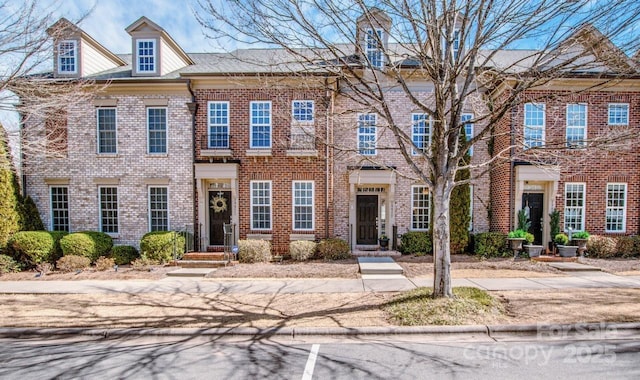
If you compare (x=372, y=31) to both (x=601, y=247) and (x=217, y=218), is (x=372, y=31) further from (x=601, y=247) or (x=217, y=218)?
(x=601, y=247)

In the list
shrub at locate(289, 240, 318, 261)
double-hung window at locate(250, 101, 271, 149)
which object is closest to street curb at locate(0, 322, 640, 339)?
shrub at locate(289, 240, 318, 261)

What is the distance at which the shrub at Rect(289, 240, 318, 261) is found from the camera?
11.8 m

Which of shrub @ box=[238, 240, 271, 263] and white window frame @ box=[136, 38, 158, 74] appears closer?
shrub @ box=[238, 240, 271, 263]

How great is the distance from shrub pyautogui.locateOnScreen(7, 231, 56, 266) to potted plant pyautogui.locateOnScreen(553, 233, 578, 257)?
736 inches

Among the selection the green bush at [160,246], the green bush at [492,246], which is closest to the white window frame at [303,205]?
the green bush at [160,246]

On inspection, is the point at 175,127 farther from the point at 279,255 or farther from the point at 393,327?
the point at 393,327

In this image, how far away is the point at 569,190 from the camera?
42.0ft

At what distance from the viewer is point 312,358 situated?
469cm

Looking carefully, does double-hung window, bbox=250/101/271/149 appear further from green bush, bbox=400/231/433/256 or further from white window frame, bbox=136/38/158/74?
green bush, bbox=400/231/433/256

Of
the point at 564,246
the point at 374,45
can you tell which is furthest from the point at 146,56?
the point at 564,246

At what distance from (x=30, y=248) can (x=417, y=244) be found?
555 inches

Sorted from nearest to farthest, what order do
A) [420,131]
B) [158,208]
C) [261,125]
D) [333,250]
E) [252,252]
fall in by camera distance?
[252,252]
[333,250]
[261,125]
[158,208]
[420,131]

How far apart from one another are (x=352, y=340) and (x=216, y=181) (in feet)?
31.7

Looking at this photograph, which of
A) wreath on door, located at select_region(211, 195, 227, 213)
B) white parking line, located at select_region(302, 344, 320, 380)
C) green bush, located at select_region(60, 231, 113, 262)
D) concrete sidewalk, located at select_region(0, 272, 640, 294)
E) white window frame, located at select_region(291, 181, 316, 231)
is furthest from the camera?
wreath on door, located at select_region(211, 195, 227, 213)
